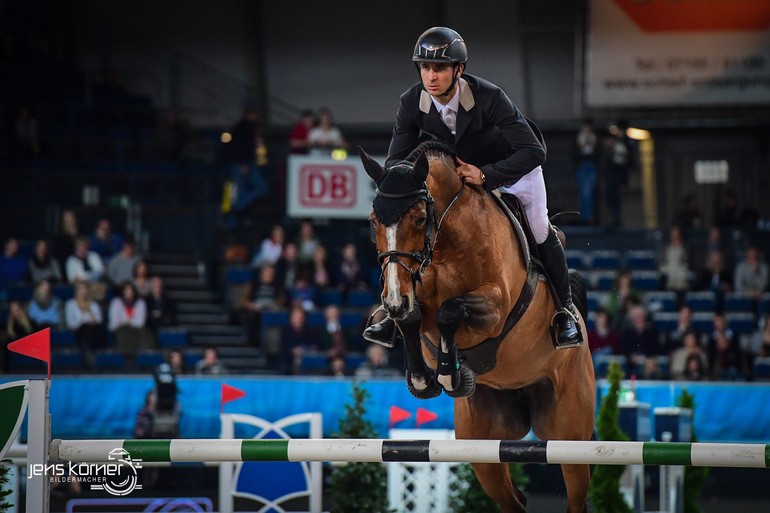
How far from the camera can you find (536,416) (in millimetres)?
6125

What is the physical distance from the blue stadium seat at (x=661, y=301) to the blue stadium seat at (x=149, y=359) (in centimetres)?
617

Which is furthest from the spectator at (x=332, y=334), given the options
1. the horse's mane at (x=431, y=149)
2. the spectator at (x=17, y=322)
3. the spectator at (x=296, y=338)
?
the horse's mane at (x=431, y=149)

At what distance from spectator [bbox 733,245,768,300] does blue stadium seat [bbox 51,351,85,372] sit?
8453 millimetres

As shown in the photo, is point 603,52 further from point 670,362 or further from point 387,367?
point 387,367

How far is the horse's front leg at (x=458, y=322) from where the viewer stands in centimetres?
498

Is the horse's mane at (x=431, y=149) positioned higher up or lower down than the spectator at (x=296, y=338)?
higher up

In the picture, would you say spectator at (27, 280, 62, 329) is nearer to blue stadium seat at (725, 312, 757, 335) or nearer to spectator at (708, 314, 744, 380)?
spectator at (708, 314, 744, 380)

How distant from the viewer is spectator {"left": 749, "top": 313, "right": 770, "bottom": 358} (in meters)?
13.0

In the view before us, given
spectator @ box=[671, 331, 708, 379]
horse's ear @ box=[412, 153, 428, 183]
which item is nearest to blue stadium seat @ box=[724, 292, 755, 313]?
spectator @ box=[671, 331, 708, 379]

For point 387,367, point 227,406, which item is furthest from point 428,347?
point 387,367

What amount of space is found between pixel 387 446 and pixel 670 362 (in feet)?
→ 27.1

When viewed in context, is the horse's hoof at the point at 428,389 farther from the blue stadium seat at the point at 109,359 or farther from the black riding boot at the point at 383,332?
the blue stadium seat at the point at 109,359

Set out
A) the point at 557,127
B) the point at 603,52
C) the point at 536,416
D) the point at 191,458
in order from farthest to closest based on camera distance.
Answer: the point at 557,127
the point at 603,52
the point at 536,416
the point at 191,458

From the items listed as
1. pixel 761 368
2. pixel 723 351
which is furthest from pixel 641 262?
pixel 761 368
